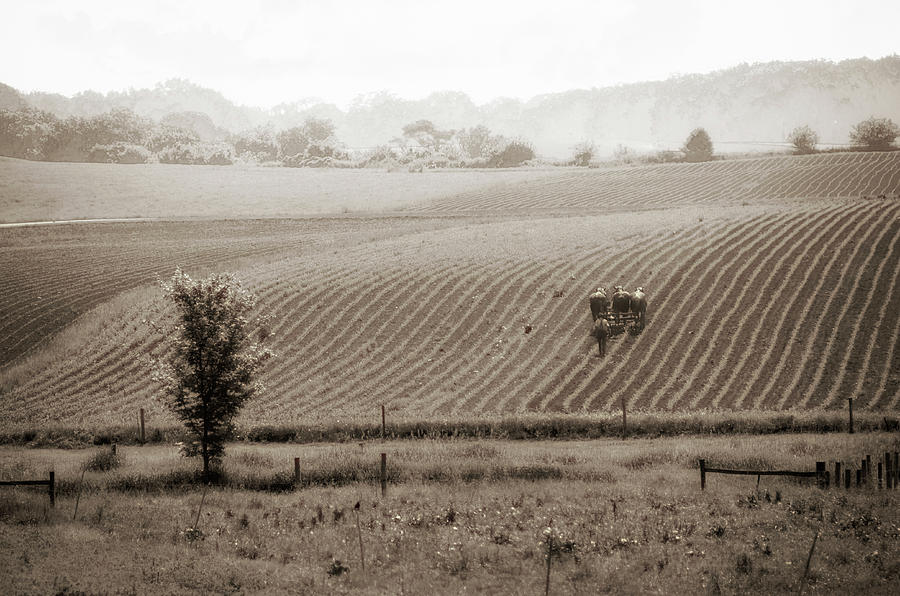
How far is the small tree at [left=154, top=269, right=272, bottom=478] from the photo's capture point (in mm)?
21547

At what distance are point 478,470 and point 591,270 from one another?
71.6ft

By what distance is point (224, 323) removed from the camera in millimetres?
21844

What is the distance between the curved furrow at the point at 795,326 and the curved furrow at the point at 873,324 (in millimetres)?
1949

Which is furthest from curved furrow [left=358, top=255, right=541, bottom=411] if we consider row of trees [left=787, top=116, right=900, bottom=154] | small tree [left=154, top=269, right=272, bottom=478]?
row of trees [left=787, top=116, right=900, bottom=154]

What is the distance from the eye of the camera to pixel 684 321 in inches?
1352

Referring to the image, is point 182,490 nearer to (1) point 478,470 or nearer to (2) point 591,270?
(1) point 478,470

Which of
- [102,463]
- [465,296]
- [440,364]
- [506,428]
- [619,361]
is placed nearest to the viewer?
[102,463]

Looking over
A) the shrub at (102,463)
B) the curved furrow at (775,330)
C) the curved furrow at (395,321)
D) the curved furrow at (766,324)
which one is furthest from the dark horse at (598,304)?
the shrub at (102,463)

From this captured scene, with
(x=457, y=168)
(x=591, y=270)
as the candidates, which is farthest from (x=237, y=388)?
(x=457, y=168)

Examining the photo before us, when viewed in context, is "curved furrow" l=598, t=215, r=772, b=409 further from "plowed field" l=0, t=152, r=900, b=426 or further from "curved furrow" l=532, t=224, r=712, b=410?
"curved furrow" l=532, t=224, r=712, b=410

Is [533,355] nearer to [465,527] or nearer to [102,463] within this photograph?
[465,527]

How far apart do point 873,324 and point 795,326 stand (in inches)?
132

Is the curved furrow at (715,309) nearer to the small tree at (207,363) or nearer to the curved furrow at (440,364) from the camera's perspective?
the curved furrow at (440,364)

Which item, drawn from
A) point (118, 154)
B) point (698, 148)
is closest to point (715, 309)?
point (698, 148)
